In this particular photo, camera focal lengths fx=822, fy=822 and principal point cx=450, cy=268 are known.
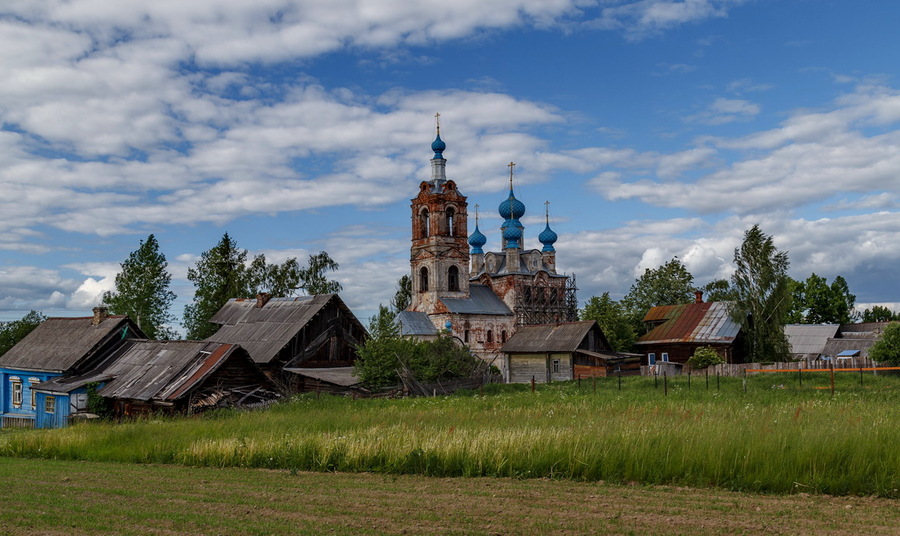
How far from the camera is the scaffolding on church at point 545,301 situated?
220ft

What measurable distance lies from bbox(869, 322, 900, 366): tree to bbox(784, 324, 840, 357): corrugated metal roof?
1622 cm

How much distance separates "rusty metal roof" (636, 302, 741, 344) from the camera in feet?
169

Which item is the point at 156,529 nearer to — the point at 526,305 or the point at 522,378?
the point at 522,378

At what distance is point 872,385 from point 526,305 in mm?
37727

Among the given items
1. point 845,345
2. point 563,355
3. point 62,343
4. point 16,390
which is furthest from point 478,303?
point 16,390

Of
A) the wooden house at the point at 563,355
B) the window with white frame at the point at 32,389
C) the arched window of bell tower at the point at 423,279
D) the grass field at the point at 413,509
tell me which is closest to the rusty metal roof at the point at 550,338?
the wooden house at the point at 563,355

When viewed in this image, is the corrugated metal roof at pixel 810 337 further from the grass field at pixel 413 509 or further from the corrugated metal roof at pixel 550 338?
the grass field at pixel 413 509

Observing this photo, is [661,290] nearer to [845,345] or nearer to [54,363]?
[845,345]

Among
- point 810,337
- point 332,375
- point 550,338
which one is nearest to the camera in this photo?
point 332,375

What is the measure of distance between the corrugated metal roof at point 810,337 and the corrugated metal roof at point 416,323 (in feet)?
84.5

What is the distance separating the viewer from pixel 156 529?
31.8ft

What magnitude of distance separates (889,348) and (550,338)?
1869cm

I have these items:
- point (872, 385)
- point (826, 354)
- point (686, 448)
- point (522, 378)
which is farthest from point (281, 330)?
point (826, 354)

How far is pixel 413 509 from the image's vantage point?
34.7ft
